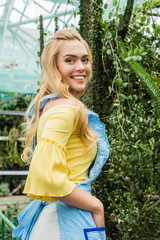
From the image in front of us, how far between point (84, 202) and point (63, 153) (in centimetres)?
17

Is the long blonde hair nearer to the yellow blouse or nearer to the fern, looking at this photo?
the yellow blouse

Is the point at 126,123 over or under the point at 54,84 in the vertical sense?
under

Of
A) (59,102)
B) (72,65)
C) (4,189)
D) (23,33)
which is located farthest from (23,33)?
(4,189)

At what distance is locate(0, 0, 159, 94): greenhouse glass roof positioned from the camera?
8.80ft

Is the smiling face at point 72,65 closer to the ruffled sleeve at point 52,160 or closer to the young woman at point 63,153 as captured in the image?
the young woman at point 63,153

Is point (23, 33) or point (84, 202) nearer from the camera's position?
point (84, 202)

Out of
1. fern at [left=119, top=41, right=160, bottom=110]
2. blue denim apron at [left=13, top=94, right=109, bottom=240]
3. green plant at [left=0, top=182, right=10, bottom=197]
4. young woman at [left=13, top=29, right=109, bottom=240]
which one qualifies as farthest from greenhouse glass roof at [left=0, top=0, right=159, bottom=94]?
green plant at [left=0, top=182, right=10, bottom=197]

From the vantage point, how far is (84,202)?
101 cm

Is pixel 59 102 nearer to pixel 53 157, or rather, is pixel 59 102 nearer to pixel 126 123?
pixel 53 157

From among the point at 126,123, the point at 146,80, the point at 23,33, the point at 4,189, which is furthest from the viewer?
the point at 4,189

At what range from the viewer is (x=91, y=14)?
5.75ft

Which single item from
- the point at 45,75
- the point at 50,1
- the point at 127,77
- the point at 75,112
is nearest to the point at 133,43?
the point at 127,77

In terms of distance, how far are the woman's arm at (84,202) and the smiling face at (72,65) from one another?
0.39 m

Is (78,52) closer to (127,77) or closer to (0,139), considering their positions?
(127,77)
